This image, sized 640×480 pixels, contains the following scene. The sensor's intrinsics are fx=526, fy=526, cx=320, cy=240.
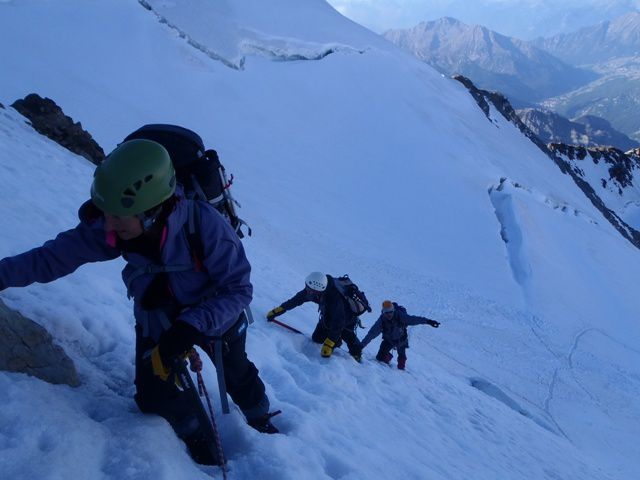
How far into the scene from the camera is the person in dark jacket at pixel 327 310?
25.2ft

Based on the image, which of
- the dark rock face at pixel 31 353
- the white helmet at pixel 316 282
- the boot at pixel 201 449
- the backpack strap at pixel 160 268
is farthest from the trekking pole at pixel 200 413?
the white helmet at pixel 316 282

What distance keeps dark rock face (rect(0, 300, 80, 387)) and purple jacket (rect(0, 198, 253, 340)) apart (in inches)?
17.5

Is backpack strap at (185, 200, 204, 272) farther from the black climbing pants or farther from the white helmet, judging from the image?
the white helmet

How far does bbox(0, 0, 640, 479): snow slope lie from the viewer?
4008mm

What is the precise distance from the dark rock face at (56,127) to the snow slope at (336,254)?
0.77 meters

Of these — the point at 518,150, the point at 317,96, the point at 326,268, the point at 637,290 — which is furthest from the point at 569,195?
the point at 326,268

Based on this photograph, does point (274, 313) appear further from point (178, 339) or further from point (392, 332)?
point (178, 339)

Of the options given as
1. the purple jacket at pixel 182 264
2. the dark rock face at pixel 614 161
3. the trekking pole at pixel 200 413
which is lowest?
the trekking pole at pixel 200 413

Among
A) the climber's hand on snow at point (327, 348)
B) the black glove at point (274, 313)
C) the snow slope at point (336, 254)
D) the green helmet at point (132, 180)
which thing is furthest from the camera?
the black glove at point (274, 313)

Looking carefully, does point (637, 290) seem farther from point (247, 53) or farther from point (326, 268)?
point (247, 53)

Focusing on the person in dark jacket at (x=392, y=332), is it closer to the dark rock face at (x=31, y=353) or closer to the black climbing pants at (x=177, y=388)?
the black climbing pants at (x=177, y=388)

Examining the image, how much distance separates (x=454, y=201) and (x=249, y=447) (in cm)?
2301

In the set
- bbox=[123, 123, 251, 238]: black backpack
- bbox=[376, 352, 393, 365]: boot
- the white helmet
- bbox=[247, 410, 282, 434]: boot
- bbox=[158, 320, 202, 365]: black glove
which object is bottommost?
bbox=[376, 352, 393, 365]: boot

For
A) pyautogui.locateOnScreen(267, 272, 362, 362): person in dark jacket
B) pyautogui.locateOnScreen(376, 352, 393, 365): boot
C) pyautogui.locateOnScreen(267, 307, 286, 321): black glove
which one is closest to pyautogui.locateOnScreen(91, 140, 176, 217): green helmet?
pyautogui.locateOnScreen(267, 272, 362, 362): person in dark jacket
